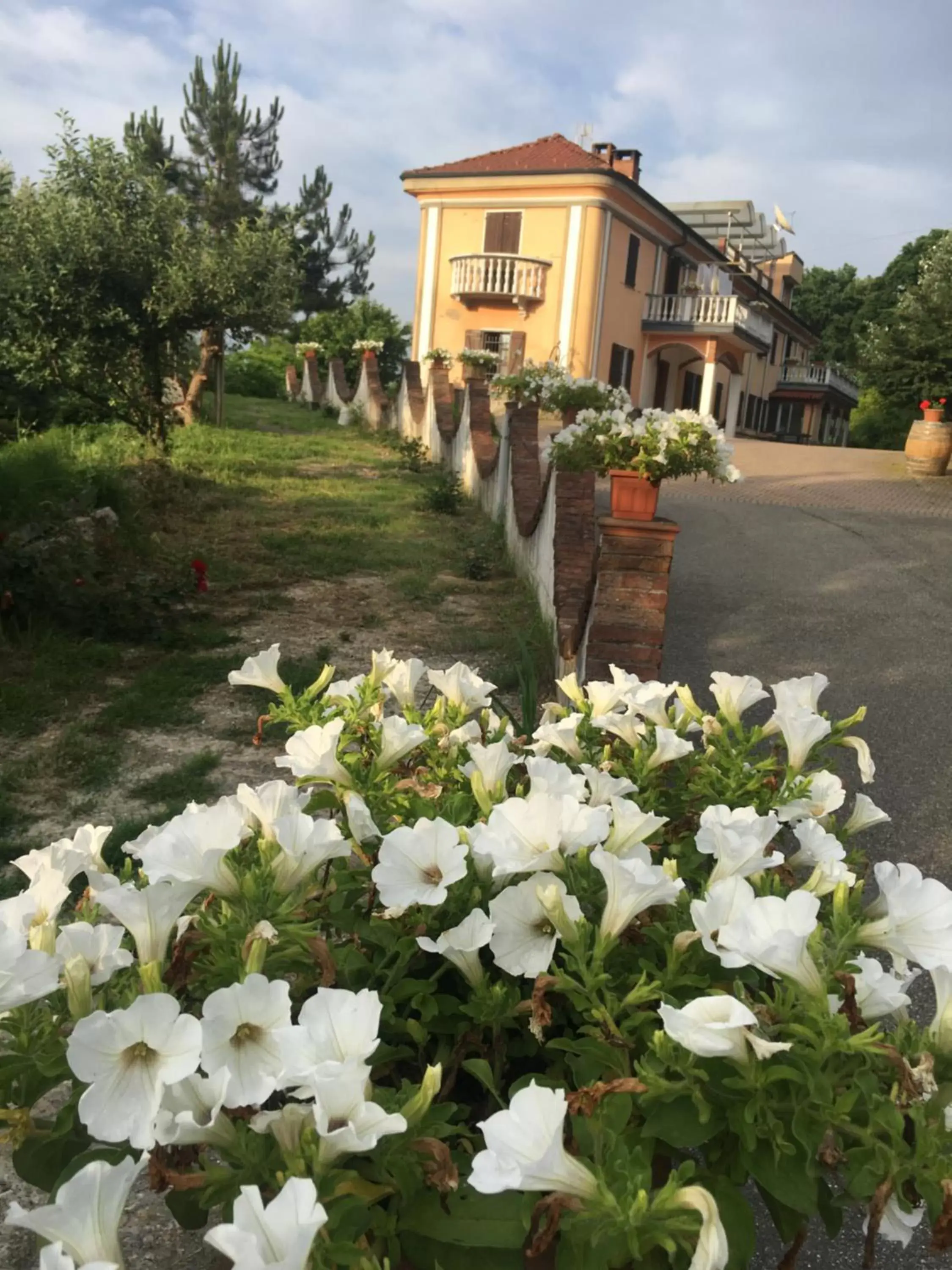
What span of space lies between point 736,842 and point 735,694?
0.60 metres

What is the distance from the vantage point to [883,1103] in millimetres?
1013

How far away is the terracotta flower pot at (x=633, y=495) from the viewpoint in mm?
4684

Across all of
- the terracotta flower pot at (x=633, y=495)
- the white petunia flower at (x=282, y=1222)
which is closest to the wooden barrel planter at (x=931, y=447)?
the terracotta flower pot at (x=633, y=495)

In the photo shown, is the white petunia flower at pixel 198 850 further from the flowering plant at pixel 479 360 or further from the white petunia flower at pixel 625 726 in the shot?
the flowering plant at pixel 479 360

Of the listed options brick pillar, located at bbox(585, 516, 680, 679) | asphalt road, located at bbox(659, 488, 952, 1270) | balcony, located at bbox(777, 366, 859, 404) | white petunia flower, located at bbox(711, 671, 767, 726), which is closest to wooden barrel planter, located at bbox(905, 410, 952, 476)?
asphalt road, located at bbox(659, 488, 952, 1270)

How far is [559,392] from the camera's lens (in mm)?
11414

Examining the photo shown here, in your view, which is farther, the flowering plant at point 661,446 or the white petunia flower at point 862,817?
the flowering plant at point 661,446

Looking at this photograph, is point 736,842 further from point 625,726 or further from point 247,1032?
point 247,1032

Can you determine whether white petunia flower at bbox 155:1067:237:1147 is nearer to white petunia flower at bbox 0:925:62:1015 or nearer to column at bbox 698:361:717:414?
white petunia flower at bbox 0:925:62:1015

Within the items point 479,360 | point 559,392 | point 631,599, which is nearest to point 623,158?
point 479,360

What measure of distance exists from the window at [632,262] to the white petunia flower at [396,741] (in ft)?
82.5

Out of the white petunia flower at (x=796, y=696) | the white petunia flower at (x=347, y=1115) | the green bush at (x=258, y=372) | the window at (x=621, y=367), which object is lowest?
the white petunia flower at (x=347, y=1115)

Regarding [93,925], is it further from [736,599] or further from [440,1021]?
[736,599]

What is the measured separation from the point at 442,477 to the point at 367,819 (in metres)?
10.8
